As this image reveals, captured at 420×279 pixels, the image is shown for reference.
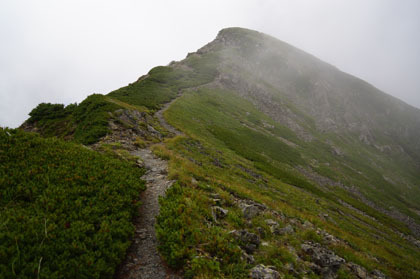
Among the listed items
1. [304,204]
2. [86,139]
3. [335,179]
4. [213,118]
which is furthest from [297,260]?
[335,179]

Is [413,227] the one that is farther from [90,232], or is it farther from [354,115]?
[354,115]

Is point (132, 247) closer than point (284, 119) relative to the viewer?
Yes

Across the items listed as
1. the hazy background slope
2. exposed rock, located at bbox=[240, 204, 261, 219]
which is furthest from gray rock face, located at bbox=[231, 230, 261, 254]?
the hazy background slope

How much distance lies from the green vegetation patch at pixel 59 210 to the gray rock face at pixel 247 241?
440cm

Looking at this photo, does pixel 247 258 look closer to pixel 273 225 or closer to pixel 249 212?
pixel 249 212

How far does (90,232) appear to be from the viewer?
254 inches

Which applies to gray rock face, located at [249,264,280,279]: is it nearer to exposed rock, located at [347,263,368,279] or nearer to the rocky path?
the rocky path

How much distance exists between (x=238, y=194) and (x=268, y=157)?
27.2 metres

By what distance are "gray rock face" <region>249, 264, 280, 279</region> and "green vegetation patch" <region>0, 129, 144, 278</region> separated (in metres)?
4.43

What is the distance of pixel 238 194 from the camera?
46.8 ft

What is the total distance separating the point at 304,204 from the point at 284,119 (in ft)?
179

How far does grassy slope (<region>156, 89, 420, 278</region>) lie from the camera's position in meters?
7.20

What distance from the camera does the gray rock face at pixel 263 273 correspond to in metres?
6.36

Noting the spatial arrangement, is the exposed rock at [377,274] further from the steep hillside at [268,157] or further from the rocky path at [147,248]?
the rocky path at [147,248]
